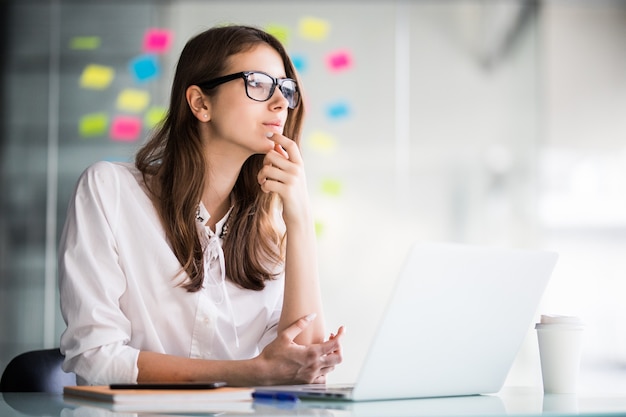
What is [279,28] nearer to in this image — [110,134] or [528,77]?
[110,134]

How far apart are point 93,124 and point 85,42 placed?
1.23 ft

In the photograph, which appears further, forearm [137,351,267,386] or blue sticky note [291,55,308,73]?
blue sticky note [291,55,308,73]

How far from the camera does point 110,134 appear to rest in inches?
156

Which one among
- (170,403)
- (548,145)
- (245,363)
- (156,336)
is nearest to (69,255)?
(156,336)

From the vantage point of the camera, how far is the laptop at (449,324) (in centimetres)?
113

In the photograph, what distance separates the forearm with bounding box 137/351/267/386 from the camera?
5.05 ft

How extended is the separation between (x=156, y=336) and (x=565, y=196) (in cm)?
276

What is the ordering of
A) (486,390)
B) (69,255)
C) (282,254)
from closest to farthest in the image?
(486,390) < (69,255) < (282,254)

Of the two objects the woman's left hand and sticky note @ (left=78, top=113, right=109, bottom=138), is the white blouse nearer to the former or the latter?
the woman's left hand

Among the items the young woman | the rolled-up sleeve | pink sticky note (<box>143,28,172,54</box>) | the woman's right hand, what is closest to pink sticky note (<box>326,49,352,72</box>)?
pink sticky note (<box>143,28,172,54</box>)

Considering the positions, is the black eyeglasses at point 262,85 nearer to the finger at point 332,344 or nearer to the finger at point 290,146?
the finger at point 290,146

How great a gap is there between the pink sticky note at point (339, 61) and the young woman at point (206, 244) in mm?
2001

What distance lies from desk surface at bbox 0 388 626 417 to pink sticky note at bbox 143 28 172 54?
9.36ft

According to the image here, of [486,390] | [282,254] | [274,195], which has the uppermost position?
[274,195]
